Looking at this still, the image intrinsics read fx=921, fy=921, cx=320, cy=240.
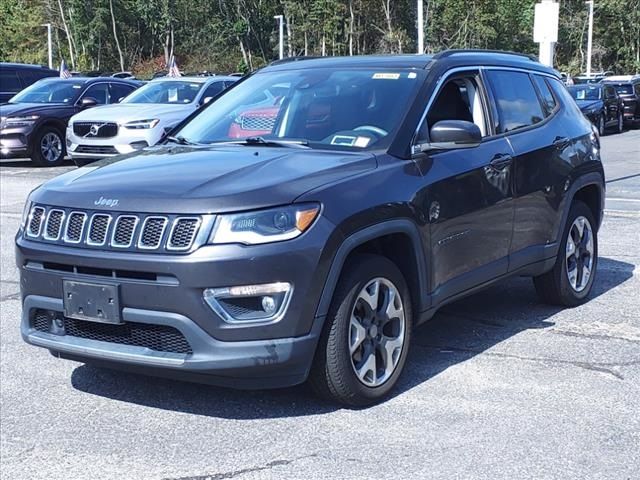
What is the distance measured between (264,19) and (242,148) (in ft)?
243

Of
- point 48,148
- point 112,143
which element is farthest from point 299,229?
point 48,148

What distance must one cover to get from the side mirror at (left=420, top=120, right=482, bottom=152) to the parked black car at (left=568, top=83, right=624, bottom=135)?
74.7ft

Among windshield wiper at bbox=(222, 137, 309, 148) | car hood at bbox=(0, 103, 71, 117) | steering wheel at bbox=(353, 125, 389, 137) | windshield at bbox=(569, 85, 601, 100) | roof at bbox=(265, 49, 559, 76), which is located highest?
roof at bbox=(265, 49, 559, 76)

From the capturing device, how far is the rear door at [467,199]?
5.06 m

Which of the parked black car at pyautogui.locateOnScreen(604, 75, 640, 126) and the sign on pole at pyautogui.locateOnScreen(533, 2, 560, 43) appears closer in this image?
the sign on pole at pyautogui.locateOnScreen(533, 2, 560, 43)

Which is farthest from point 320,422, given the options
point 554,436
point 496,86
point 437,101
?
point 496,86

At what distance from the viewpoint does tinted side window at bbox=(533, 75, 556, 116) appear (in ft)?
21.4

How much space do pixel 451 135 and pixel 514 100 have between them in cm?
137

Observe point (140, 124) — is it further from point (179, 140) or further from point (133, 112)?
point (179, 140)

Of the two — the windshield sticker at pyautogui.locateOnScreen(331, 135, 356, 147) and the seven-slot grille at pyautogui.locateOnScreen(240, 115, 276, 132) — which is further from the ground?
the seven-slot grille at pyautogui.locateOnScreen(240, 115, 276, 132)

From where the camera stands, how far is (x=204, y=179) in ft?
14.3

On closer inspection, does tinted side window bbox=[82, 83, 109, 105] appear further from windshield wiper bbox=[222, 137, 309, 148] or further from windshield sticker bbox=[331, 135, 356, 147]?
windshield sticker bbox=[331, 135, 356, 147]

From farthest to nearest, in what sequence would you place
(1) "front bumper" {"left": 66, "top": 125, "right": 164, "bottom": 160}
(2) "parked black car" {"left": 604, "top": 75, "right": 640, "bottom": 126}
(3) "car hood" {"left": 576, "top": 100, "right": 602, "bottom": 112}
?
(2) "parked black car" {"left": 604, "top": 75, "right": 640, "bottom": 126} < (3) "car hood" {"left": 576, "top": 100, "right": 602, "bottom": 112} < (1) "front bumper" {"left": 66, "top": 125, "right": 164, "bottom": 160}

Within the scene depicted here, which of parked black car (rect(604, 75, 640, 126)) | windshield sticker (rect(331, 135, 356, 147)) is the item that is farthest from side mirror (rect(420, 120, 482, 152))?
parked black car (rect(604, 75, 640, 126))
